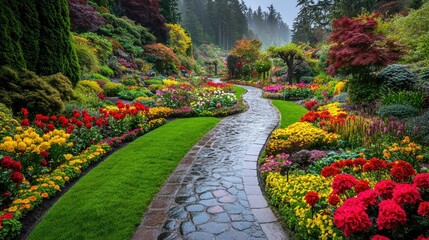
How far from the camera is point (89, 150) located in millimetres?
6852

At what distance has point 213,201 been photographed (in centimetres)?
455

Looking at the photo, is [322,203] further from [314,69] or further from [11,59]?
[314,69]

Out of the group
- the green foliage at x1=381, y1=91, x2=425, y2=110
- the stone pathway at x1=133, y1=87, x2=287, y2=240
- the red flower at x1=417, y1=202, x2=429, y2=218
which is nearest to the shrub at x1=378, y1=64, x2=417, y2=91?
the green foliage at x1=381, y1=91, x2=425, y2=110

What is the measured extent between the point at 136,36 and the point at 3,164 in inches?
1047

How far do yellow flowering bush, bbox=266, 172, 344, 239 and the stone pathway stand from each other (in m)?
0.23

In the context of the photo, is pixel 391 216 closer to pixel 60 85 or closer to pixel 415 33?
pixel 60 85

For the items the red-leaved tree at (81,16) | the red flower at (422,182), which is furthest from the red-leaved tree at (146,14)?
the red flower at (422,182)

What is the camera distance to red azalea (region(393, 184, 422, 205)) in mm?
2465

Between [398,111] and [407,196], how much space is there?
7159mm

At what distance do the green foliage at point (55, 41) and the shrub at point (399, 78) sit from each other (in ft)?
43.8

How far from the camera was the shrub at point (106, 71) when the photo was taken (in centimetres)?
1823

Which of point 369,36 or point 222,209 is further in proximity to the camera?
point 369,36

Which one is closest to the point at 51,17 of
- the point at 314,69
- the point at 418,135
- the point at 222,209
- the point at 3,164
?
the point at 3,164

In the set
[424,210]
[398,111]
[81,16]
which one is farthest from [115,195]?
[81,16]
